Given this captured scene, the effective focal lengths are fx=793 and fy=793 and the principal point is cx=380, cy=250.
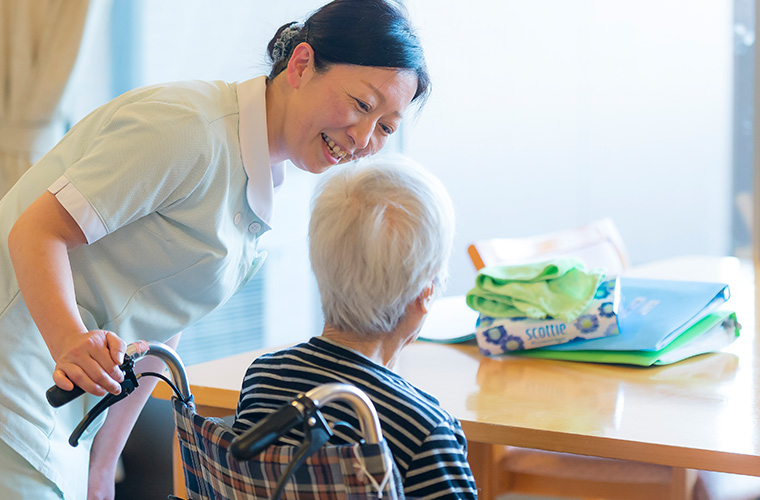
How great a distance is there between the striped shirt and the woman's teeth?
338mm

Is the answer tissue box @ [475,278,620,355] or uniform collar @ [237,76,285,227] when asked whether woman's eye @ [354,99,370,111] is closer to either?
uniform collar @ [237,76,285,227]

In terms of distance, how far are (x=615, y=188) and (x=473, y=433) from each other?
9.09 feet

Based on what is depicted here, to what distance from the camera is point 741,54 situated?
3.18m

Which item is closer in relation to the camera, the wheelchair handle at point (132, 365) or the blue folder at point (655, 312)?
the wheelchair handle at point (132, 365)

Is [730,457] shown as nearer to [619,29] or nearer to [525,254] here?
[525,254]

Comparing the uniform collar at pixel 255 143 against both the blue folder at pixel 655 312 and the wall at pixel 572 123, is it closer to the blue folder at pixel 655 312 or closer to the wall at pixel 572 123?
the blue folder at pixel 655 312

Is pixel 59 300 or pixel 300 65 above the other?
pixel 300 65

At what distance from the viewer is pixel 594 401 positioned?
3.78 ft

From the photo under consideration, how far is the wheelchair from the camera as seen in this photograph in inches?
27.6

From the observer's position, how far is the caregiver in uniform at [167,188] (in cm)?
100

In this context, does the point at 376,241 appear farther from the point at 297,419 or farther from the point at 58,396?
the point at 58,396

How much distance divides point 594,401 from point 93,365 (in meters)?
0.69

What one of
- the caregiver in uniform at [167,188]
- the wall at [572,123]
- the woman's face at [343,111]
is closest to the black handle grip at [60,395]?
the caregiver in uniform at [167,188]

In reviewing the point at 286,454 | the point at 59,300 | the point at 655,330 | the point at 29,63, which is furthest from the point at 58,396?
the point at 29,63
